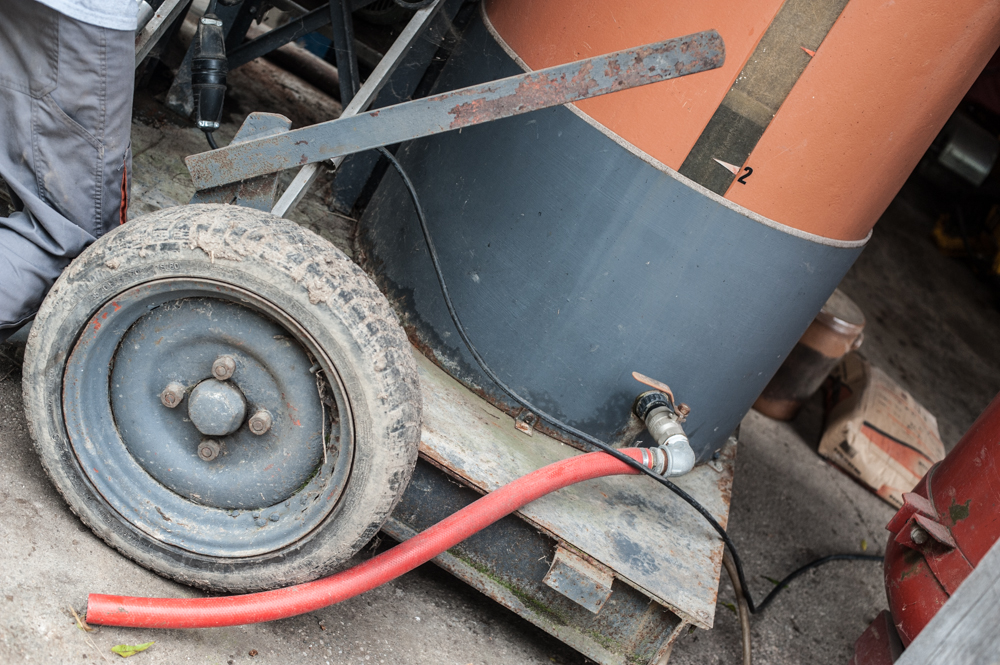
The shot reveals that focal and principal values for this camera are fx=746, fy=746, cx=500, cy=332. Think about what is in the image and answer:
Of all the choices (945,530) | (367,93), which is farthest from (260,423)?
(945,530)

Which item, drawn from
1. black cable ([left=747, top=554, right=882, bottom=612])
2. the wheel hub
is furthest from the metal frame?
black cable ([left=747, top=554, right=882, bottom=612])

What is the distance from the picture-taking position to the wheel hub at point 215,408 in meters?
1.39

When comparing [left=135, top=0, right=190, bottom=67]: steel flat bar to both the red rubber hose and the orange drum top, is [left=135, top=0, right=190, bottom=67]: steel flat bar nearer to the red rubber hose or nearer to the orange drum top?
the orange drum top

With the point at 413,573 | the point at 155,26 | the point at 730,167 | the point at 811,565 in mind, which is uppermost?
the point at 730,167

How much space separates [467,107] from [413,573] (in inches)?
45.6

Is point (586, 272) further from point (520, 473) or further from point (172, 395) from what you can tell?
point (172, 395)

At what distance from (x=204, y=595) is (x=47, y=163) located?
0.91 m

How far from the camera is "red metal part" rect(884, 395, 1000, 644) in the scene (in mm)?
1511

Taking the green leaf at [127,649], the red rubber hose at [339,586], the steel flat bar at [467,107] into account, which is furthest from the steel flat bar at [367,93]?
the green leaf at [127,649]

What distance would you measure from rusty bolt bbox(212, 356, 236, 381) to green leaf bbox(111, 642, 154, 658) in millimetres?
499

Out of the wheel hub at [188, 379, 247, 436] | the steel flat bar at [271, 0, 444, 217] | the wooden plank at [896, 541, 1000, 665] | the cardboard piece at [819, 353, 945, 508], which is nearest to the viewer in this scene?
the wooden plank at [896, 541, 1000, 665]

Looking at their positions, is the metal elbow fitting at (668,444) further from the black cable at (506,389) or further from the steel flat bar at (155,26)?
the steel flat bar at (155,26)

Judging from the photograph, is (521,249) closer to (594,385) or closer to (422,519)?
(594,385)

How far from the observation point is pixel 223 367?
55.0 inches
